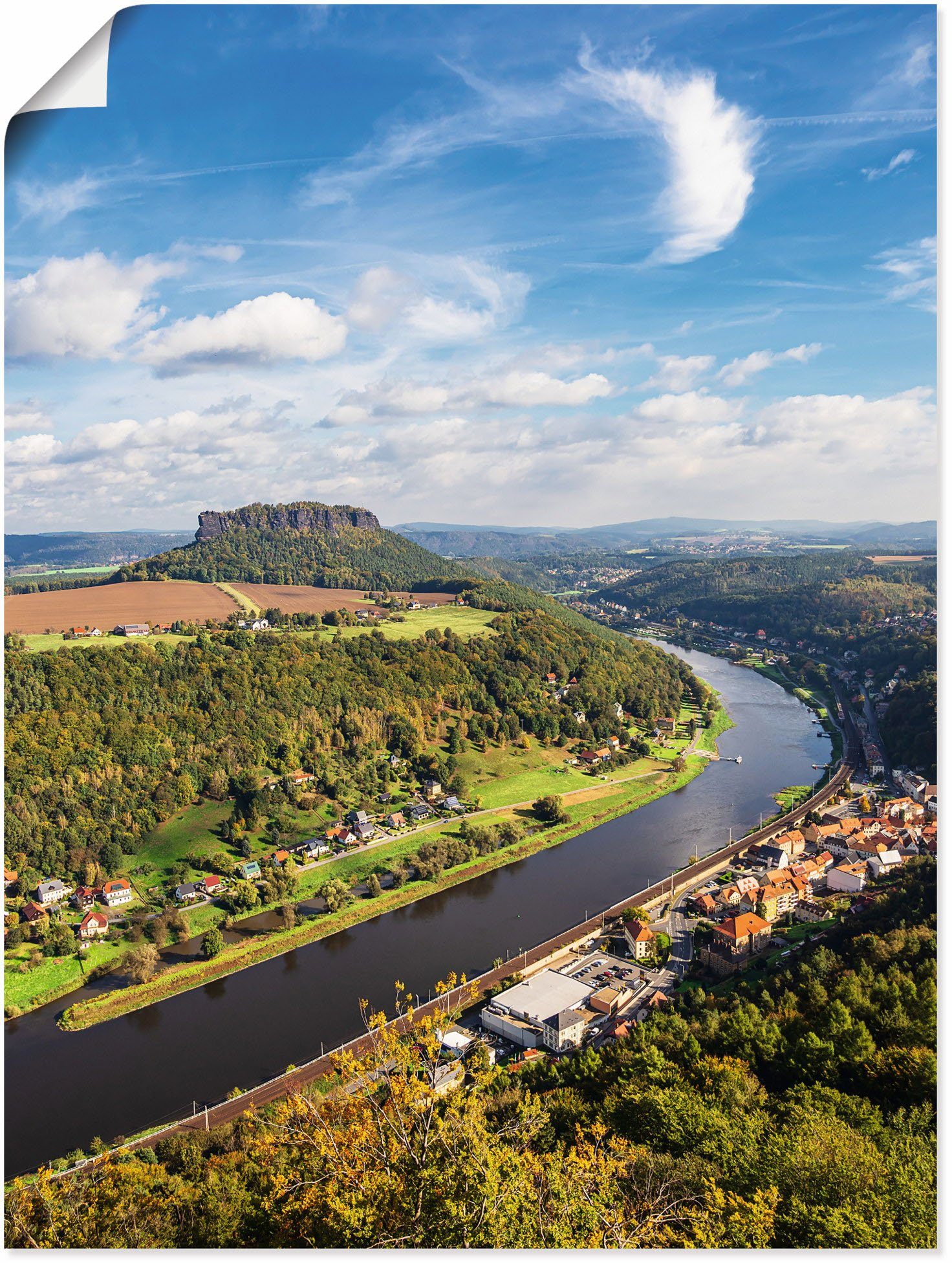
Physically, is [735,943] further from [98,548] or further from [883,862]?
[98,548]

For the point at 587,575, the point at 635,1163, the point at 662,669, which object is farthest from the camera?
the point at 587,575

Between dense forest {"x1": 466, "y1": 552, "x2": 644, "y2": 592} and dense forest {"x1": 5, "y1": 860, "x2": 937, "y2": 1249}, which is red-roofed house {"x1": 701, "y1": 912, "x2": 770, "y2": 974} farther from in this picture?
dense forest {"x1": 466, "y1": 552, "x2": 644, "y2": 592}

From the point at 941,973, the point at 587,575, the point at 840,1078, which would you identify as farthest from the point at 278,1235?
the point at 587,575

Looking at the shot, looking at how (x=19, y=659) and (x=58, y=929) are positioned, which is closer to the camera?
(x=58, y=929)

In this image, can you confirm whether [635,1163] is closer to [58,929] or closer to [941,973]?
[941,973]

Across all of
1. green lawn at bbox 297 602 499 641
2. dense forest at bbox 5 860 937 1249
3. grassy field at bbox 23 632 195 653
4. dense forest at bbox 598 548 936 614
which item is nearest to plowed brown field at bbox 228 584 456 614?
green lawn at bbox 297 602 499 641

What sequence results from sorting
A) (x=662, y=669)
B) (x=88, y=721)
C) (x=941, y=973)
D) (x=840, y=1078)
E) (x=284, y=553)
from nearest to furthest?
(x=941, y=973)
(x=840, y=1078)
(x=88, y=721)
(x=662, y=669)
(x=284, y=553)
